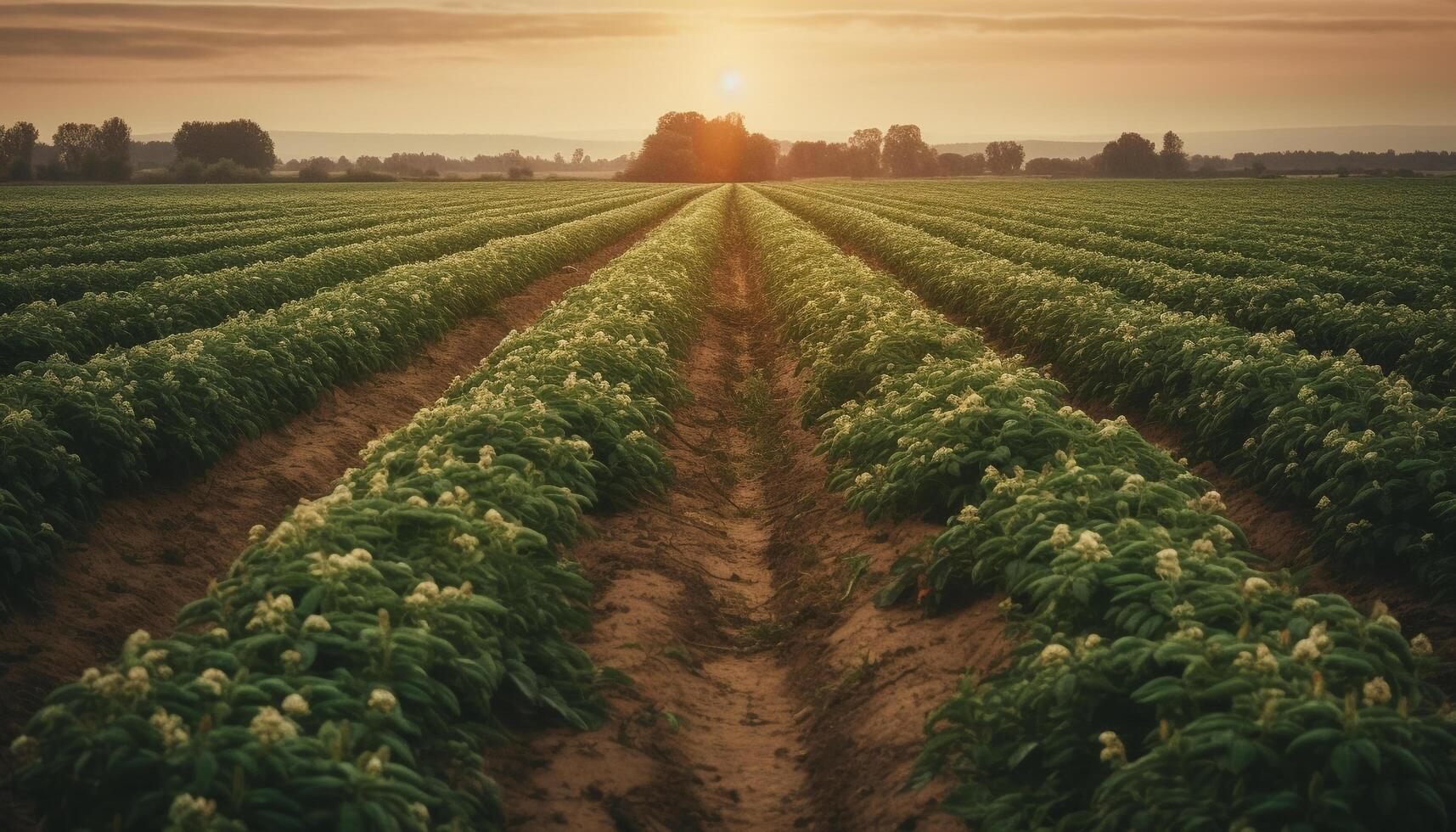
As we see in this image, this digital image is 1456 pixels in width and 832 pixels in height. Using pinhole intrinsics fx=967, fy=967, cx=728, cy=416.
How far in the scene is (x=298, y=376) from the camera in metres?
12.0

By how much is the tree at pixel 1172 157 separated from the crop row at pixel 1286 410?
15298cm

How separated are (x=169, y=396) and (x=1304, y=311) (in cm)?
1540

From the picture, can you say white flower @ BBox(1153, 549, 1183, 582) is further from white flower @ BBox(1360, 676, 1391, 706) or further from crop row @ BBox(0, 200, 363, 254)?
crop row @ BBox(0, 200, 363, 254)

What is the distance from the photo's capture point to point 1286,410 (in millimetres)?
9188

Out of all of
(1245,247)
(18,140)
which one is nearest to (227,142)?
(18,140)

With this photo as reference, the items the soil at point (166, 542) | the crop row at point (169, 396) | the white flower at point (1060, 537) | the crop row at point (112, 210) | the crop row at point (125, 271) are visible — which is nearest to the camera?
the white flower at point (1060, 537)

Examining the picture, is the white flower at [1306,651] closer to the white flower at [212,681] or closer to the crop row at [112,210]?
the white flower at [212,681]

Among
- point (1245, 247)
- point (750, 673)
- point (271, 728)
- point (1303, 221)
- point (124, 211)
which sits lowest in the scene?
point (750, 673)

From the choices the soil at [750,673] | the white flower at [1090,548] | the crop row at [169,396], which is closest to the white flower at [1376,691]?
the white flower at [1090,548]

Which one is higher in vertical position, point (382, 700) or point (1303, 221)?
point (1303, 221)

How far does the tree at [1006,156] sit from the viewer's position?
187 meters

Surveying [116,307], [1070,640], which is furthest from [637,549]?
[116,307]

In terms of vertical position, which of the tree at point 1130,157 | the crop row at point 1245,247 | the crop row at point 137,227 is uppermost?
the tree at point 1130,157

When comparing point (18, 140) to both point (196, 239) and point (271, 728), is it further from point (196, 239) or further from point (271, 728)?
point (271, 728)
